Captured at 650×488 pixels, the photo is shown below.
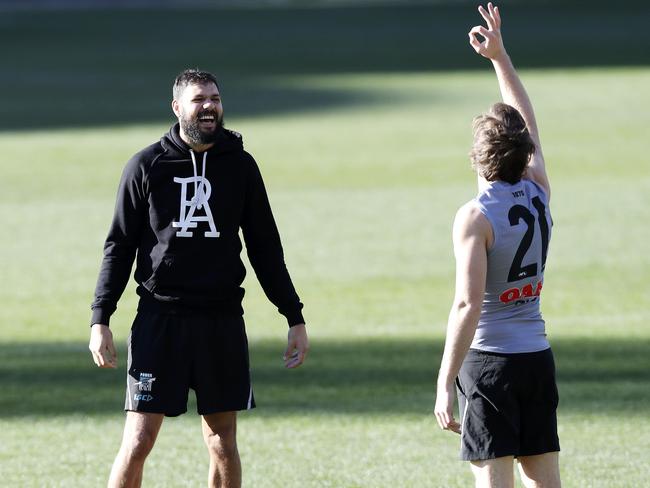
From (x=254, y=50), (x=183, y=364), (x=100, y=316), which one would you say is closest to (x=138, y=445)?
(x=183, y=364)

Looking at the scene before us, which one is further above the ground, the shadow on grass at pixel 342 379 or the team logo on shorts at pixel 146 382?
the team logo on shorts at pixel 146 382

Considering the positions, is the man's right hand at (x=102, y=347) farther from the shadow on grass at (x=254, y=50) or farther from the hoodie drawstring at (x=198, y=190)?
the shadow on grass at (x=254, y=50)

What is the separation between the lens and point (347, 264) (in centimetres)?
1516

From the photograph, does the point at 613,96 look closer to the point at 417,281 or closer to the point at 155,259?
the point at 417,281

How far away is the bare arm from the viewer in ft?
16.2

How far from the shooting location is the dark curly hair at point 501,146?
505cm

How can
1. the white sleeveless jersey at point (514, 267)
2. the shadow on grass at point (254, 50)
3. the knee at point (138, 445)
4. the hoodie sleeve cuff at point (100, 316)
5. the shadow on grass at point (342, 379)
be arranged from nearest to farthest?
the white sleeveless jersey at point (514, 267), the knee at point (138, 445), the hoodie sleeve cuff at point (100, 316), the shadow on grass at point (342, 379), the shadow on grass at point (254, 50)

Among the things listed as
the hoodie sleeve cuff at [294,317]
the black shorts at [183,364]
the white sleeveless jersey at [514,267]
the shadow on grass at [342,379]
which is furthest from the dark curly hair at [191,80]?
the shadow on grass at [342,379]

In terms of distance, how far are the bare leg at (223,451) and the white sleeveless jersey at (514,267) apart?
3.76ft

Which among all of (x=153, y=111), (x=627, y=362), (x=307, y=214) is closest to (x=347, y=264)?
(x=307, y=214)

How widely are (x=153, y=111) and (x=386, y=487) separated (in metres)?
23.2

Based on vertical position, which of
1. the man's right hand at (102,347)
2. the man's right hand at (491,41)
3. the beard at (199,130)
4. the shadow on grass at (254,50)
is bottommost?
the man's right hand at (102,347)

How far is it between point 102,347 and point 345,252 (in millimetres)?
10109

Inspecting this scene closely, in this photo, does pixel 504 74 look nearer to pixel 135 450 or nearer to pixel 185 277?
pixel 185 277
